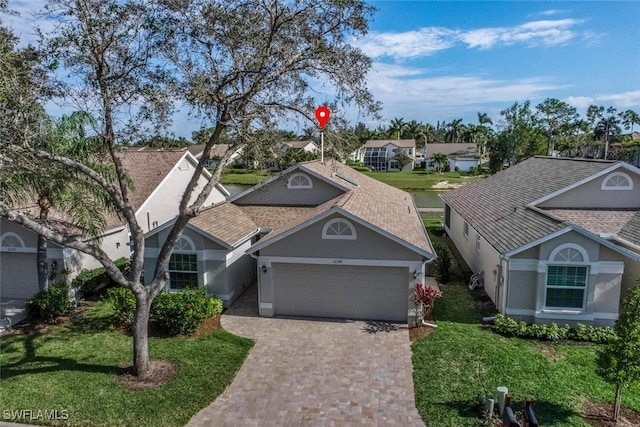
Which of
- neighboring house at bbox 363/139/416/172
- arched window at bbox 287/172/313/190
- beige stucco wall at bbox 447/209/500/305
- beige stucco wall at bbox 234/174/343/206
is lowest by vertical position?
beige stucco wall at bbox 447/209/500/305

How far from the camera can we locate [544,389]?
10633 mm

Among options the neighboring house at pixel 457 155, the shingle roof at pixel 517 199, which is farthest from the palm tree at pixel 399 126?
the shingle roof at pixel 517 199

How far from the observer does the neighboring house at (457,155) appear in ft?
268

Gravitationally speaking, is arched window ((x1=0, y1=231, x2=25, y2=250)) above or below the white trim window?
above

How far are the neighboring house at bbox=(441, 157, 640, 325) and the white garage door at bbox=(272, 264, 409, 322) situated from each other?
362cm

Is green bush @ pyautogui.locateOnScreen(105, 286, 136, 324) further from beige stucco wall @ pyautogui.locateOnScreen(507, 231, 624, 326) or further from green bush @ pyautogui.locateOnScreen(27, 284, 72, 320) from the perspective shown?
beige stucco wall @ pyautogui.locateOnScreen(507, 231, 624, 326)

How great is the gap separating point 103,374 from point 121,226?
9.46 m

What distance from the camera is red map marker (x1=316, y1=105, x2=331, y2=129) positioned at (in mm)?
11391

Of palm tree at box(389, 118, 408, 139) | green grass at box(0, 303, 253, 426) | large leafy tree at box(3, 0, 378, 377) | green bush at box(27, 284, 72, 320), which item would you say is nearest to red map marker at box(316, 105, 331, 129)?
large leafy tree at box(3, 0, 378, 377)

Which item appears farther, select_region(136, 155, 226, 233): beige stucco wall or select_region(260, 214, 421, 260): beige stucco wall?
select_region(136, 155, 226, 233): beige stucco wall

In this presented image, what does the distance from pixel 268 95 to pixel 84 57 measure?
4.17 m

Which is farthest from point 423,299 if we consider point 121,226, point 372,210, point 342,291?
point 121,226

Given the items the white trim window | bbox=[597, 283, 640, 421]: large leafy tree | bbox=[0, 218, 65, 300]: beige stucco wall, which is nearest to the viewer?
bbox=[597, 283, 640, 421]: large leafy tree
